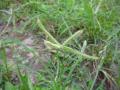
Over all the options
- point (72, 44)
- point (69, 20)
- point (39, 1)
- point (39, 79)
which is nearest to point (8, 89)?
point (39, 79)

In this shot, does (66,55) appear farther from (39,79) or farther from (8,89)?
(8,89)

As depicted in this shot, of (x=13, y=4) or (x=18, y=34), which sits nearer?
(x=18, y=34)

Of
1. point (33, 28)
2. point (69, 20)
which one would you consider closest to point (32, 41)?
point (33, 28)

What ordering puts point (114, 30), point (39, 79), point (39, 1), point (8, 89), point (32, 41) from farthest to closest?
1. point (39, 1)
2. point (32, 41)
3. point (114, 30)
4. point (39, 79)
5. point (8, 89)

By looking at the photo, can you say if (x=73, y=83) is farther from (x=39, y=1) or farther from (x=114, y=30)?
(x=39, y=1)

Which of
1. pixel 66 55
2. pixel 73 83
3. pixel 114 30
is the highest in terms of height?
pixel 114 30

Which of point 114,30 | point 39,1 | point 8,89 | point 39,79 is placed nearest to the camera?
point 8,89

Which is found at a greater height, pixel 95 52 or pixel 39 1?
pixel 39 1
